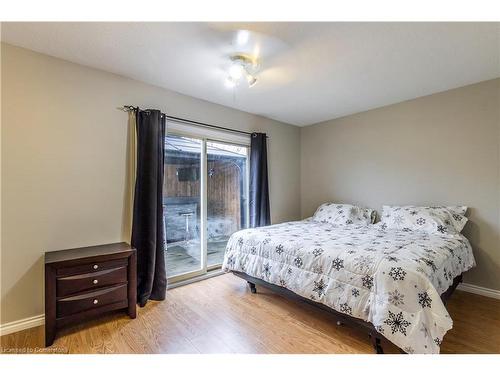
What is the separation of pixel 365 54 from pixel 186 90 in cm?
187

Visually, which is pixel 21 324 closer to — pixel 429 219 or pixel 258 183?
pixel 258 183

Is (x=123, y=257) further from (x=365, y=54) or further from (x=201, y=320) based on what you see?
(x=365, y=54)

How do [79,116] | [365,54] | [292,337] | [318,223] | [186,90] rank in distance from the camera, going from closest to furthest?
[292,337]
[365,54]
[79,116]
[186,90]
[318,223]

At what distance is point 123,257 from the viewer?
2.04 m

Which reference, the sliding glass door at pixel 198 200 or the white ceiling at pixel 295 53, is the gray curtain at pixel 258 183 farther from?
the white ceiling at pixel 295 53

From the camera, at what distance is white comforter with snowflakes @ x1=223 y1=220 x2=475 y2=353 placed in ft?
4.73

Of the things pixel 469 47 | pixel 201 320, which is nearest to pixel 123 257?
pixel 201 320

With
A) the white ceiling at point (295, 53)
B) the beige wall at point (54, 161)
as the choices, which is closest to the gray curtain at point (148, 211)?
the beige wall at point (54, 161)

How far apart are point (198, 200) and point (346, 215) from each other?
6.73 ft

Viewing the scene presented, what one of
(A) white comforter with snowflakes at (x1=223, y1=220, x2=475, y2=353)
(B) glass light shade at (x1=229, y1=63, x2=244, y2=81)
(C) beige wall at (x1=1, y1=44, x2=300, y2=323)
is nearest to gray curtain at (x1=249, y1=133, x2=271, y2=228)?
(A) white comforter with snowflakes at (x1=223, y1=220, x2=475, y2=353)

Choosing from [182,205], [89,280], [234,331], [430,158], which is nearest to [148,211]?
[182,205]

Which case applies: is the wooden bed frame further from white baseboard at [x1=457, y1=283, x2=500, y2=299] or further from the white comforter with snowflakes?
white baseboard at [x1=457, y1=283, x2=500, y2=299]

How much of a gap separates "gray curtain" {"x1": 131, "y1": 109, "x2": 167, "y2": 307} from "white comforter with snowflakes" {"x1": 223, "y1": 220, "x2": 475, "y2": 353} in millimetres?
769

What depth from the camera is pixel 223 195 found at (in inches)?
134
